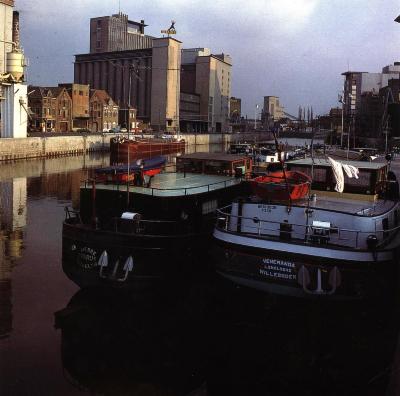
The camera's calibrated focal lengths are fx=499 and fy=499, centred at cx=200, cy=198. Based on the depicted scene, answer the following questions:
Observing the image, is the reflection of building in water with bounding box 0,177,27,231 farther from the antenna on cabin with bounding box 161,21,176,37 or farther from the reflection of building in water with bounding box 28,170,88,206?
the antenna on cabin with bounding box 161,21,176,37

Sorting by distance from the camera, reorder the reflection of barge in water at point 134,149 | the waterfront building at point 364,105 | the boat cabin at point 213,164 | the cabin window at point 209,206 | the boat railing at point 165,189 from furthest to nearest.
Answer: the waterfront building at point 364,105
the reflection of barge in water at point 134,149
the boat cabin at point 213,164
the cabin window at point 209,206
the boat railing at point 165,189

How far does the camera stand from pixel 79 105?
117 meters

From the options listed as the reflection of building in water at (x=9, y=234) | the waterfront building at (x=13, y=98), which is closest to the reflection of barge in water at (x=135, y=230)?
the reflection of building in water at (x=9, y=234)

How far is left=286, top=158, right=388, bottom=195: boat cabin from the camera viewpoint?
17.5 meters

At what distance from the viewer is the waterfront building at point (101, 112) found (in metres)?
122

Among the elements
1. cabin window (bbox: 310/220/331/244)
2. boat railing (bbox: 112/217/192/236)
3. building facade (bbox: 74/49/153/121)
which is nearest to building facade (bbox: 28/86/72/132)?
building facade (bbox: 74/49/153/121)

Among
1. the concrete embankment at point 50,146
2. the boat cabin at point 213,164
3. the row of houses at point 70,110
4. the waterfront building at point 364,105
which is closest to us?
the boat cabin at point 213,164

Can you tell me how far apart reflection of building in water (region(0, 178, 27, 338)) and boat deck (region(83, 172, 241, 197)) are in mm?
4499

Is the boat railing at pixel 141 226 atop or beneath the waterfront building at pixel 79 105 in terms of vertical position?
beneath

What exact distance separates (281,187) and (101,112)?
113 meters

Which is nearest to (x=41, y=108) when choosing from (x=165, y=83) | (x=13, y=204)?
(x=165, y=83)

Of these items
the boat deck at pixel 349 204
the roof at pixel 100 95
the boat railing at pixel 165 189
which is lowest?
the boat deck at pixel 349 204

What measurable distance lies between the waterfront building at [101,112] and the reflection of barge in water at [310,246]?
107 metres

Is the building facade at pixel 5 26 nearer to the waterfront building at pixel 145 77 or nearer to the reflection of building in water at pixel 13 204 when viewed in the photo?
the waterfront building at pixel 145 77
